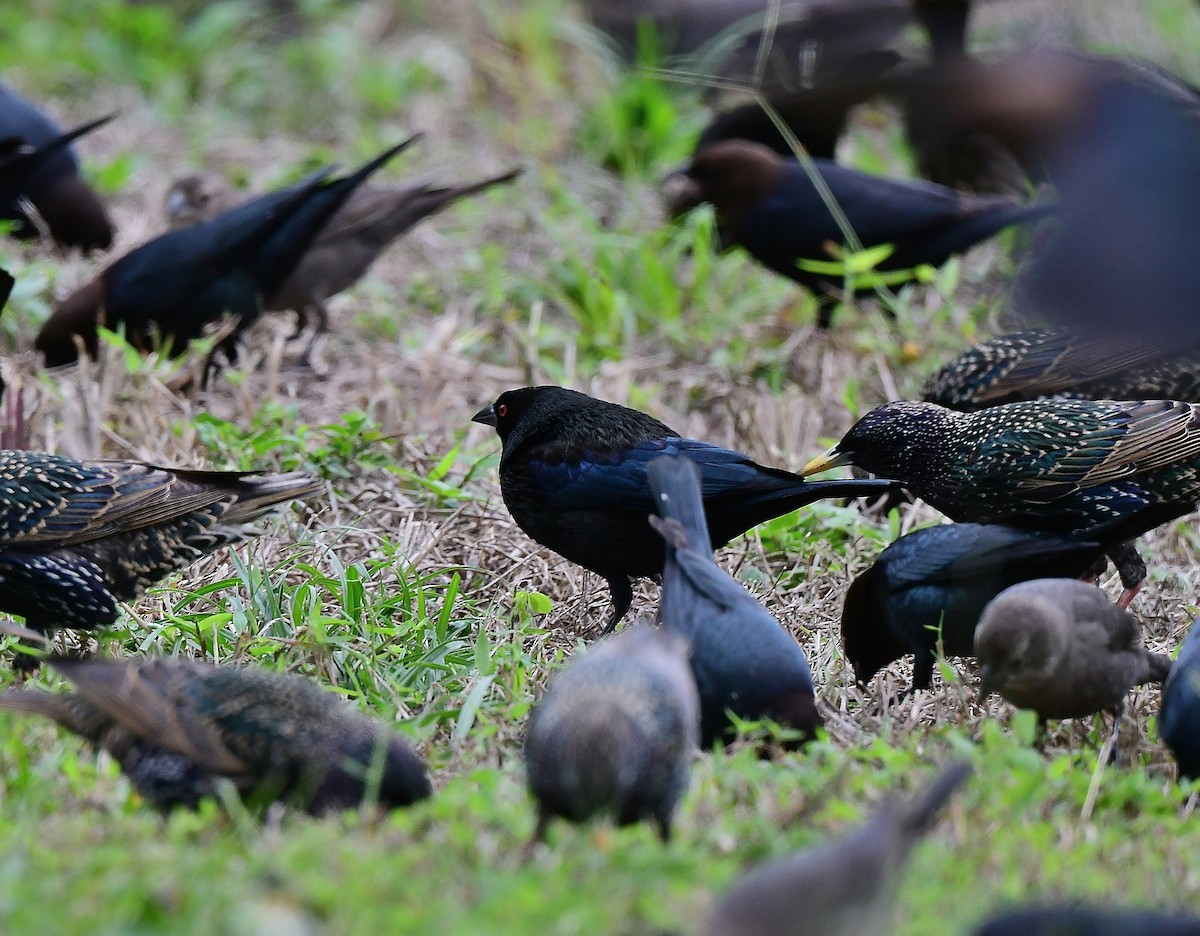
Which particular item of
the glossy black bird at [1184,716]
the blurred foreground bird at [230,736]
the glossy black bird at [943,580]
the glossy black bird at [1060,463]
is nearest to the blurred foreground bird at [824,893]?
the blurred foreground bird at [230,736]

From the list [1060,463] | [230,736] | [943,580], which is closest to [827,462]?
[1060,463]

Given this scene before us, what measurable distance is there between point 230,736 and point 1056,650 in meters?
2.34

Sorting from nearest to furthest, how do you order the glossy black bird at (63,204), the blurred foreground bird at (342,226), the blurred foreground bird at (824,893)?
the blurred foreground bird at (824,893), the blurred foreground bird at (342,226), the glossy black bird at (63,204)

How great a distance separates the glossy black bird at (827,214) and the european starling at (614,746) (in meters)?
5.34

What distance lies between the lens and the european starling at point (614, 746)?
3.78 meters

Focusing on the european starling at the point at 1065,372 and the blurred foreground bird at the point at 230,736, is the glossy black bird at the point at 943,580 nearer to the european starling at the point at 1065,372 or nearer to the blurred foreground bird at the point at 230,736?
the european starling at the point at 1065,372

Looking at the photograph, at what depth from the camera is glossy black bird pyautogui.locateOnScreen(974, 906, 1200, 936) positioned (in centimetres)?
318

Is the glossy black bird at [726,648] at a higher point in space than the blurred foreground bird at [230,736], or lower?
lower

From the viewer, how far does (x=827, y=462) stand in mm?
6324

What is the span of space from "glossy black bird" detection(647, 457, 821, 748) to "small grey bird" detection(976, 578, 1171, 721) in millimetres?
566

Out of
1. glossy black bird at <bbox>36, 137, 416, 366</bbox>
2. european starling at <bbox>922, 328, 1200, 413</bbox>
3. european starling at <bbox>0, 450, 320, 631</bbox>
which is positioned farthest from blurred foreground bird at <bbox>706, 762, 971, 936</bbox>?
glossy black bird at <bbox>36, 137, 416, 366</bbox>

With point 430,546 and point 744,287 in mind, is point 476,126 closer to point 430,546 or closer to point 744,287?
point 744,287

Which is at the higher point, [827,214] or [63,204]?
[63,204]

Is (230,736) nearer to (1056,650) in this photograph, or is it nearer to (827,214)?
(1056,650)
